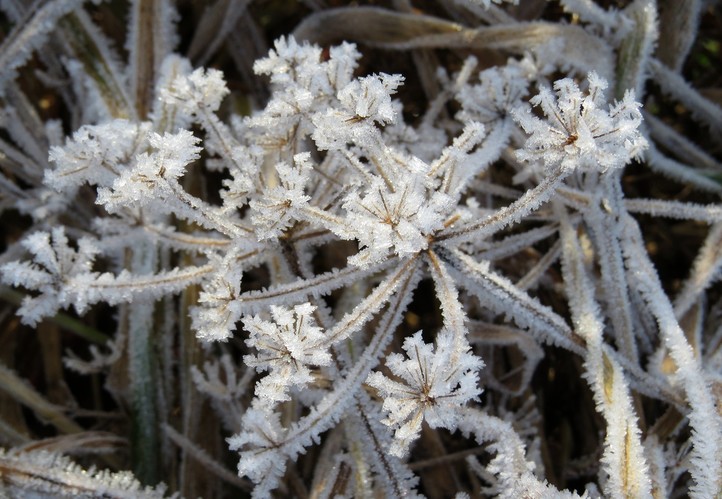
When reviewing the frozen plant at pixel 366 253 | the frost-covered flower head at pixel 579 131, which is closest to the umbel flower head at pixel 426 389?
the frozen plant at pixel 366 253

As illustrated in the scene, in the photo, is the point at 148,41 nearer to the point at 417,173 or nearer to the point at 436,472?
the point at 417,173

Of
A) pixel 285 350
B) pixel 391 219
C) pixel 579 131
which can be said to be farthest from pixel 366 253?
pixel 579 131

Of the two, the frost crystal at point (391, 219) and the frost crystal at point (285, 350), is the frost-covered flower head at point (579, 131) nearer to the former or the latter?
the frost crystal at point (391, 219)

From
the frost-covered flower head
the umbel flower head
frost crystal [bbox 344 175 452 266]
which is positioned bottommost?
the umbel flower head

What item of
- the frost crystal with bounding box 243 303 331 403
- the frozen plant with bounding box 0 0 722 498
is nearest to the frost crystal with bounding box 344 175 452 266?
the frozen plant with bounding box 0 0 722 498

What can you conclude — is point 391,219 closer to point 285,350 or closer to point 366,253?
point 366,253

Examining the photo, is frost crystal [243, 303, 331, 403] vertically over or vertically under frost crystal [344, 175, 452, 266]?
under

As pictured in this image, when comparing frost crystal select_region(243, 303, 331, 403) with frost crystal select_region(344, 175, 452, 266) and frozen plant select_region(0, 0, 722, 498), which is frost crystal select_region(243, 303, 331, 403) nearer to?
frozen plant select_region(0, 0, 722, 498)

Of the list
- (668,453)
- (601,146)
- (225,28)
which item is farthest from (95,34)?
(668,453)
